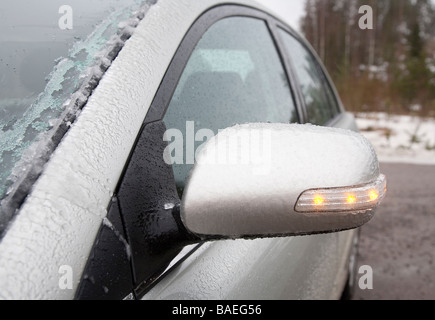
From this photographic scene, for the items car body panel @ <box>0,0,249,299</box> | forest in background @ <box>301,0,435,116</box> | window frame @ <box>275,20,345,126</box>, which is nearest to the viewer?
car body panel @ <box>0,0,249,299</box>

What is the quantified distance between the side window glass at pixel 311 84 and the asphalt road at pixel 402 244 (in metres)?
1.49

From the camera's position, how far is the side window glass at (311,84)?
2.38 m

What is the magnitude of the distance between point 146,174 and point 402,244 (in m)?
4.08

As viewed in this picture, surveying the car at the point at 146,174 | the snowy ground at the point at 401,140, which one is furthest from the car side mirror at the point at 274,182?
the snowy ground at the point at 401,140

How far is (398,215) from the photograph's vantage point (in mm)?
5258

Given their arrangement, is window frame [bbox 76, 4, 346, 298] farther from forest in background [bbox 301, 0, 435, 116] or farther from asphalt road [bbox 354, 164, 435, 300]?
asphalt road [bbox 354, 164, 435, 300]

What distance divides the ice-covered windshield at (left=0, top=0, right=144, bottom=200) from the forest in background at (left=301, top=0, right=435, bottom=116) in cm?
164

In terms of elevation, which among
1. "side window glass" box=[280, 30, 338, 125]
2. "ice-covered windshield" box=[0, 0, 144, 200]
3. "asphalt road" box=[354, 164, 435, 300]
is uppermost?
"ice-covered windshield" box=[0, 0, 144, 200]

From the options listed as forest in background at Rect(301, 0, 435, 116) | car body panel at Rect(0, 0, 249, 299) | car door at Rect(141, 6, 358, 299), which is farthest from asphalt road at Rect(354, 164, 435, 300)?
car body panel at Rect(0, 0, 249, 299)

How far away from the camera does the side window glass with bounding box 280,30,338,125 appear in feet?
7.79

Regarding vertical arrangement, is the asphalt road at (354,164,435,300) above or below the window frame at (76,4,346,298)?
below

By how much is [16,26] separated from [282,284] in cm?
104
